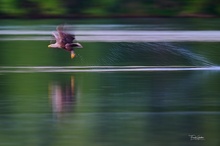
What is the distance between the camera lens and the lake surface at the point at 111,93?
9211 millimetres

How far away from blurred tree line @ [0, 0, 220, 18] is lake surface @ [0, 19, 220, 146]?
46.1 ft

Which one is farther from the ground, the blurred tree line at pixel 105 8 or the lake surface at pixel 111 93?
the lake surface at pixel 111 93

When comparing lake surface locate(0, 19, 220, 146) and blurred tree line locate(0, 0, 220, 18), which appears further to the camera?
blurred tree line locate(0, 0, 220, 18)

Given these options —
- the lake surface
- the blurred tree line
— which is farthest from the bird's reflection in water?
the blurred tree line

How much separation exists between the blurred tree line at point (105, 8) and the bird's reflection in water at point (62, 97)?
2100 cm

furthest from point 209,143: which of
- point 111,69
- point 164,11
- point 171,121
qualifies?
point 164,11

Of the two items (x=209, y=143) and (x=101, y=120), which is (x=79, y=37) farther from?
(x=209, y=143)

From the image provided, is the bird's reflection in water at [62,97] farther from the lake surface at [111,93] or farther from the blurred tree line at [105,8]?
the blurred tree line at [105,8]

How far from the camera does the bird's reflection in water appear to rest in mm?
10742

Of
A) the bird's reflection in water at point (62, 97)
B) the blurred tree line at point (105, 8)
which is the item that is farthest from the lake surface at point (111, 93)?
the blurred tree line at point (105, 8)

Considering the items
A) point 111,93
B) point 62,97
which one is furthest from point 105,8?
point 62,97

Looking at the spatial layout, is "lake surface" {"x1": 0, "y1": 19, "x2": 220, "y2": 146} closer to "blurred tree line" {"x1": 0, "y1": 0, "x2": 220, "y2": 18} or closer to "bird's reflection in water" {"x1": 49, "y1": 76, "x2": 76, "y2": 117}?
"bird's reflection in water" {"x1": 49, "y1": 76, "x2": 76, "y2": 117}

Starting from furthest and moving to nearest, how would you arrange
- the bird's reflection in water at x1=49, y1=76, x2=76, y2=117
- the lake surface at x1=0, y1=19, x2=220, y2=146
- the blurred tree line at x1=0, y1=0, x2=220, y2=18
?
the blurred tree line at x1=0, y1=0, x2=220, y2=18 < the bird's reflection in water at x1=49, y1=76, x2=76, y2=117 < the lake surface at x1=0, y1=19, x2=220, y2=146

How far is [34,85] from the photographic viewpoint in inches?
506
